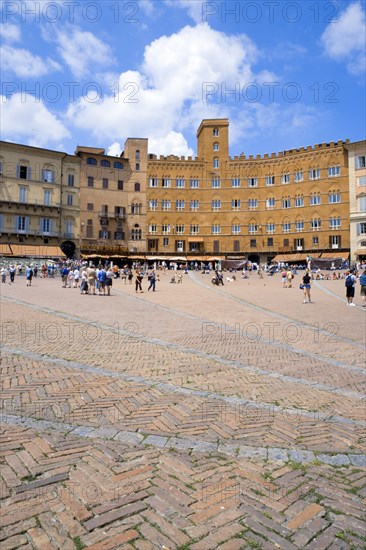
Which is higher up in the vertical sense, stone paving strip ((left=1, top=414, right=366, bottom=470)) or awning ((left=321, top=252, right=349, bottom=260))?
awning ((left=321, top=252, right=349, bottom=260))

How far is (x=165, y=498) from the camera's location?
2906mm

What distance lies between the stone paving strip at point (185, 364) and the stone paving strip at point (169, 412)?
1.31ft

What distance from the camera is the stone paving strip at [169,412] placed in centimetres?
401

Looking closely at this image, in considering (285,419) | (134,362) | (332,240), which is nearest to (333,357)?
(285,419)

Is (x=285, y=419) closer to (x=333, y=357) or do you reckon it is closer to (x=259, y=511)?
(x=259, y=511)

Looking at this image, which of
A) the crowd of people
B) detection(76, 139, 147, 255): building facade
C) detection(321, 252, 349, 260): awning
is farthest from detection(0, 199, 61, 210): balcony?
detection(321, 252, 349, 260): awning

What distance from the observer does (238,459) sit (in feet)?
11.6

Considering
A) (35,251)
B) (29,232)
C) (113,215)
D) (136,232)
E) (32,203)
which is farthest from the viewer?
(136,232)

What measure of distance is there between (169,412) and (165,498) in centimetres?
160

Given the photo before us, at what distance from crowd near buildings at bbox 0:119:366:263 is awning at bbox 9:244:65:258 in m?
0.22

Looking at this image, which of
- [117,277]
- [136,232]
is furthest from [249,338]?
[136,232]

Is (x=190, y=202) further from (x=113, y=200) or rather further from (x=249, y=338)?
(x=249, y=338)

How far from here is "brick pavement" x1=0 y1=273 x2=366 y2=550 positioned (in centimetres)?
262

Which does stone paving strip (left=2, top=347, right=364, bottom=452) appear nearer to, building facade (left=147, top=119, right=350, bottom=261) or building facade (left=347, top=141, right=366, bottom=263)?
building facade (left=347, top=141, right=366, bottom=263)
